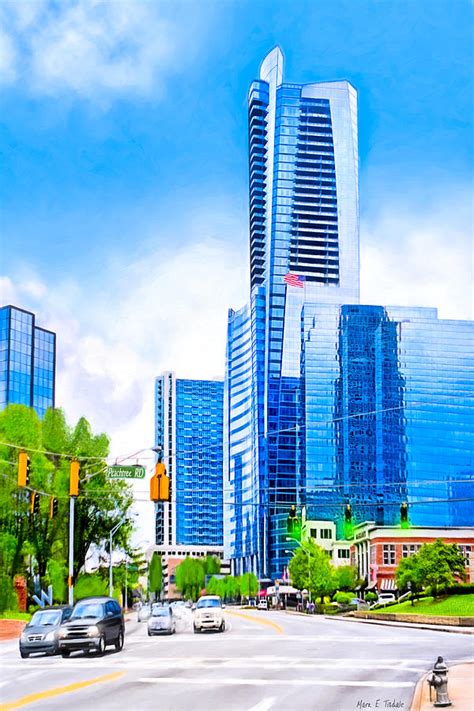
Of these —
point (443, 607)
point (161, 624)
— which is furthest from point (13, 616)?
point (443, 607)

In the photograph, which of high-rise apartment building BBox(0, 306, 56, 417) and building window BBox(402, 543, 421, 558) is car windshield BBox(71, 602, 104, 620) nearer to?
building window BBox(402, 543, 421, 558)

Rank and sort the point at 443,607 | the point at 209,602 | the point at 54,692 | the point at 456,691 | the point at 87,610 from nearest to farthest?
the point at 456,691 → the point at 54,692 → the point at 87,610 → the point at 209,602 → the point at 443,607

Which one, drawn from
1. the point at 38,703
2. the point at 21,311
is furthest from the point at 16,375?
the point at 38,703

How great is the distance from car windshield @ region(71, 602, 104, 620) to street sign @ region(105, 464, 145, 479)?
598cm

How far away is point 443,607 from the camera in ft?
237

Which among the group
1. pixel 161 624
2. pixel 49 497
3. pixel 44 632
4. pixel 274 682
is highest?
pixel 49 497

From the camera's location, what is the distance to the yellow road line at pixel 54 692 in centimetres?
2097

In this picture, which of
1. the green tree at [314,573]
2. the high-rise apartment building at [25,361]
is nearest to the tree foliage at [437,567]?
the green tree at [314,573]

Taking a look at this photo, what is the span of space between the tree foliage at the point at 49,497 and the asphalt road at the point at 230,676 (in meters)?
21.2

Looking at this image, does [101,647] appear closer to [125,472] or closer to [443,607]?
[125,472]

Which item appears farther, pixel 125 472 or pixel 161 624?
pixel 161 624

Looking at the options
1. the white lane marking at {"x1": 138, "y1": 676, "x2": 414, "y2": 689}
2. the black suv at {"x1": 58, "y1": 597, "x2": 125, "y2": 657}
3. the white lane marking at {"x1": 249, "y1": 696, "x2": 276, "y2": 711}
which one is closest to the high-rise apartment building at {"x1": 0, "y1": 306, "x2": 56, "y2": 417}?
the black suv at {"x1": 58, "y1": 597, "x2": 125, "y2": 657}

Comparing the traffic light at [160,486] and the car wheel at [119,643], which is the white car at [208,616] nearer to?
the car wheel at [119,643]

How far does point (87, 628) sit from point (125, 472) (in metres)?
7.30
